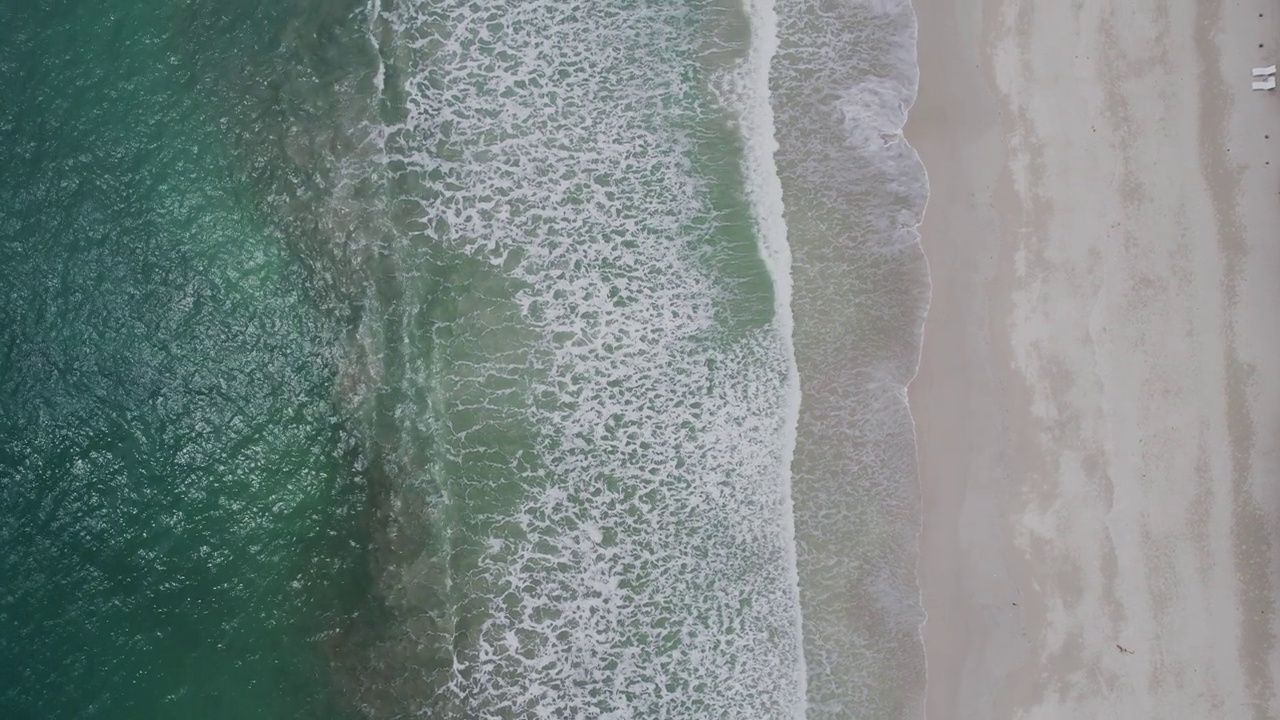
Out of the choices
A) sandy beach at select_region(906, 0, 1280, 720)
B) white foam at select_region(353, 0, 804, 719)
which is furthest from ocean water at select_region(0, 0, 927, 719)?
Result: sandy beach at select_region(906, 0, 1280, 720)

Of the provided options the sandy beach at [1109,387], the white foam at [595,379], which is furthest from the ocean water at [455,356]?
the sandy beach at [1109,387]

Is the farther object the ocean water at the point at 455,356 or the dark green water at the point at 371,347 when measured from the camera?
the dark green water at the point at 371,347

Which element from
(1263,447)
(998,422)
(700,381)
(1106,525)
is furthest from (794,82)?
Result: (1263,447)

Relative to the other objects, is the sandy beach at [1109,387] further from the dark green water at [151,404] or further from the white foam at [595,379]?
the dark green water at [151,404]

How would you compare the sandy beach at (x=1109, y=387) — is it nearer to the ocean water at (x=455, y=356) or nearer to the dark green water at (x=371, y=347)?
the ocean water at (x=455, y=356)

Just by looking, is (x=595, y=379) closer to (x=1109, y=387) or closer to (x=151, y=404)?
(x=151, y=404)
